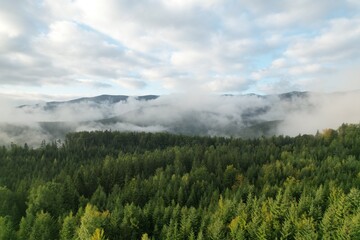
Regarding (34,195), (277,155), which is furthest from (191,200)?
(277,155)

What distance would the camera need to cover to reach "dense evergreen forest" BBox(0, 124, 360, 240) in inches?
3169

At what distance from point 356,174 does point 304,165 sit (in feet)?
84.6

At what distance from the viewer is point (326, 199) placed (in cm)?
10575

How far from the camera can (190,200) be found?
126188 mm

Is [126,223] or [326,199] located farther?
[326,199]

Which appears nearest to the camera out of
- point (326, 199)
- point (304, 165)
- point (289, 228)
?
point (289, 228)

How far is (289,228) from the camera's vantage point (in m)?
78.4

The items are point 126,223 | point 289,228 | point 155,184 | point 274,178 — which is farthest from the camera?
point 274,178

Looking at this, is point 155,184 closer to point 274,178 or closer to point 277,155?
point 274,178

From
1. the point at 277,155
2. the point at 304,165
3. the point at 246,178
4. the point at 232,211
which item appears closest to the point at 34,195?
the point at 232,211

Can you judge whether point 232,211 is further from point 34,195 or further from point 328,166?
point 328,166

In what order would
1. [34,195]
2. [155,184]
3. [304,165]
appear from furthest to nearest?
[304,165]
[155,184]
[34,195]

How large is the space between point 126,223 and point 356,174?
327ft

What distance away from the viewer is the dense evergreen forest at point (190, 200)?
8050cm
